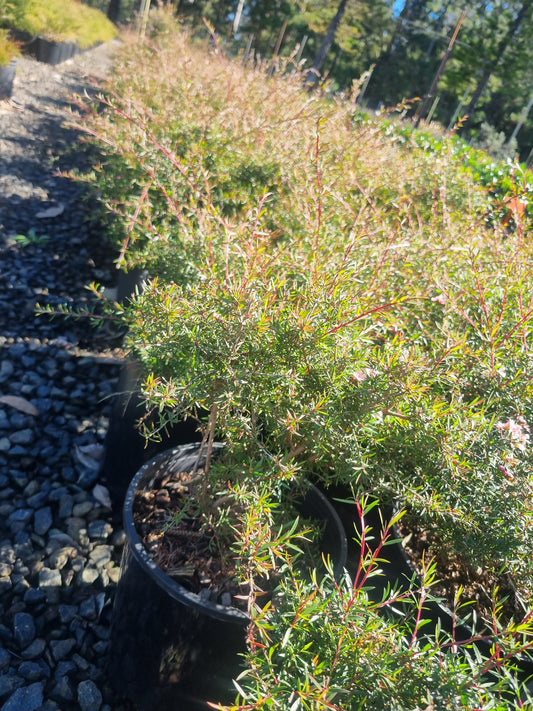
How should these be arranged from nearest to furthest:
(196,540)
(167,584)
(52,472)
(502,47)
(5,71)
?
(167,584)
(196,540)
(52,472)
(5,71)
(502,47)

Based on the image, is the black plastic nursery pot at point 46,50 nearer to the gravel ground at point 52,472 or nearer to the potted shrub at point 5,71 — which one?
the potted shrub at point 5,71

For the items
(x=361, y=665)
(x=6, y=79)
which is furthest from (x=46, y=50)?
(x=361, y=665)

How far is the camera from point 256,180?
137 inches

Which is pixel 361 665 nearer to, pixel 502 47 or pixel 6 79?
pixel 6 79

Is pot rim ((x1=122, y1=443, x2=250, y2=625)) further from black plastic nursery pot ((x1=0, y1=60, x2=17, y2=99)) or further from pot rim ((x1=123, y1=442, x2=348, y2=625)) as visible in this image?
black plastic nursery pot ((x1=0, y1=60, x2=17, y2=99))

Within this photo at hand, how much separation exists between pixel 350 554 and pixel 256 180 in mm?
2517

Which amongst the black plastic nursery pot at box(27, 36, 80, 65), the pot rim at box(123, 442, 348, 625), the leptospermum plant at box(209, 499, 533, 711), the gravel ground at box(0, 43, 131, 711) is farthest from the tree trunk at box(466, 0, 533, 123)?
the leptospermum plant at box(209, 499, 533, 711)

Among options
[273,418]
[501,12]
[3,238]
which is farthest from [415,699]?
[501,12]

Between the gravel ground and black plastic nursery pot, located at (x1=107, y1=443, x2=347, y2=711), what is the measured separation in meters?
0.25

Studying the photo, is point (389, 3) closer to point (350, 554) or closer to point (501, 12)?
point (501, 12)

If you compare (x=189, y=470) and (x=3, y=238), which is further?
(x=3, y=238)

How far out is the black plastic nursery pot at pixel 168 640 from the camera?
1.38 meters

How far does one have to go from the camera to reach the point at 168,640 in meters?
1.44

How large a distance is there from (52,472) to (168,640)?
4.22ft
